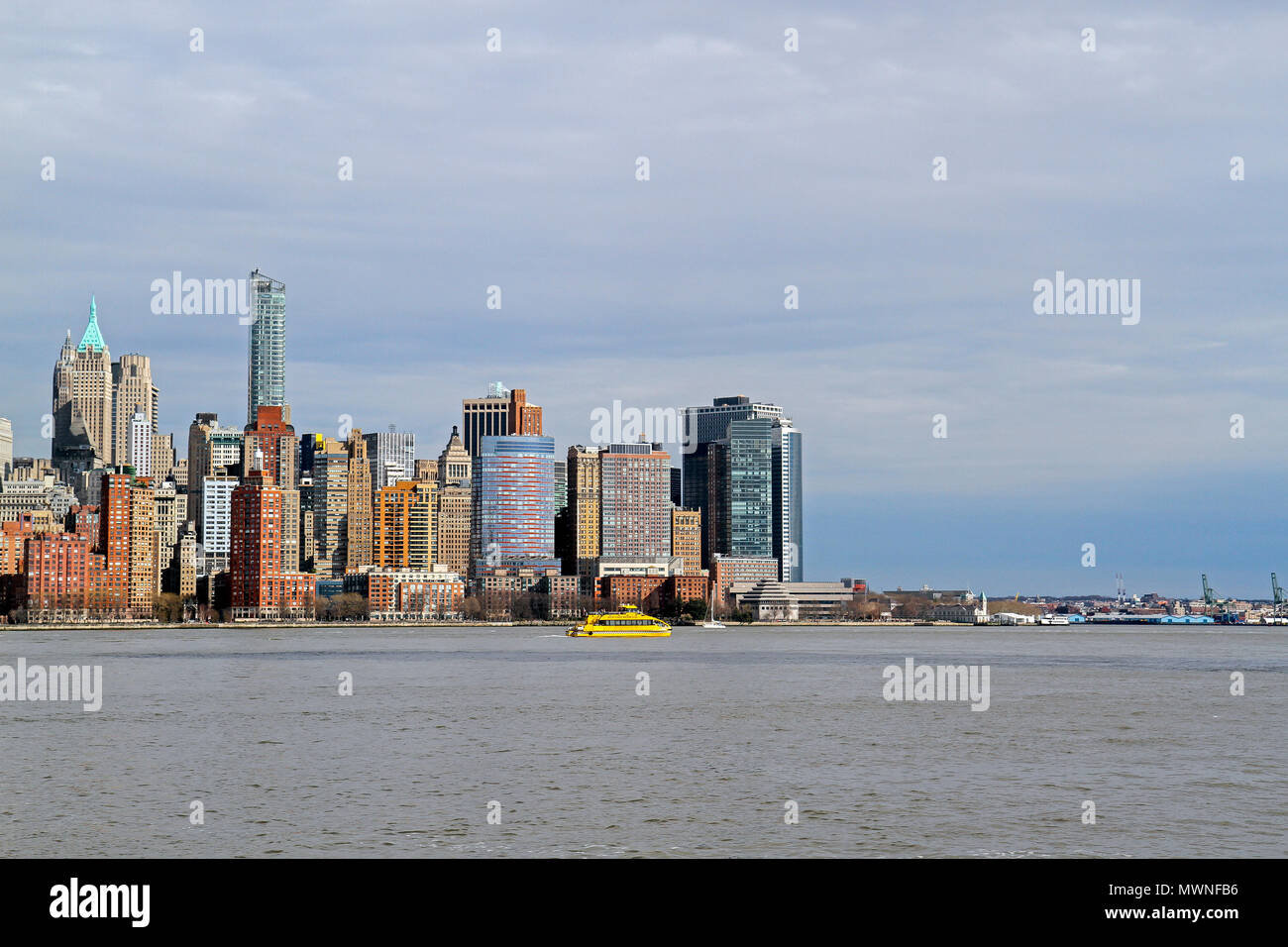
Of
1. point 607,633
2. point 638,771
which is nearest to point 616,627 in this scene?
point 607,633

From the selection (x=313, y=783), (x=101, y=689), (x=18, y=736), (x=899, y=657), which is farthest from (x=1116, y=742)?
(x=899, y=657)

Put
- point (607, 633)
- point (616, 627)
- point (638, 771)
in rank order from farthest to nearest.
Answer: point (616, 627) < point (607, 633) < point (638, 771)

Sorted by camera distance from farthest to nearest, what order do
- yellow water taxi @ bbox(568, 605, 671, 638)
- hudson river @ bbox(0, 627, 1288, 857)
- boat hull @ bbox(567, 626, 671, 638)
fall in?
boat hull @ bbox(567, 626, 671, 638)
yellow water taxi @ bbox(568, 605, 671, 638)
hudson river @ bbox(0, 627, 1288, 857)

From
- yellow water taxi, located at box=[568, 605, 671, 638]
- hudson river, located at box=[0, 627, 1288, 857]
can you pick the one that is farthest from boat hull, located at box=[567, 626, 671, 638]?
hudson river, located at box=[0, 627, 1288, 857]

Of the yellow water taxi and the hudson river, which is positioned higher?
the hudson river

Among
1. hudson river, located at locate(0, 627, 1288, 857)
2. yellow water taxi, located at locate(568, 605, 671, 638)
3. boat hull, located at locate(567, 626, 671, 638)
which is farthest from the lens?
boat hull, located at locate(567, 626, 671, 638)

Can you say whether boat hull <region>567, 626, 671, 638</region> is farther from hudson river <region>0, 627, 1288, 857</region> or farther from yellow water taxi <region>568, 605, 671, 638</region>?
hudson river <region>0, 627, 1288, 857</region>

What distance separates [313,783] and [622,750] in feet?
38.7

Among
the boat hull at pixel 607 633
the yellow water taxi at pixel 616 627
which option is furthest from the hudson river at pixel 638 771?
the boat hull at pixel 607 633

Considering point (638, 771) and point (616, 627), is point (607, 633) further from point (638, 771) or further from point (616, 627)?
point (638, 771)

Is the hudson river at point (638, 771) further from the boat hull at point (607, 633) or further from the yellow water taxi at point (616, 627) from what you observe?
the boat hull at point (607, 633)

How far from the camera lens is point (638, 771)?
40812 millimetres

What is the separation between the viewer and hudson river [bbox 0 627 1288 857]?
29453 mm

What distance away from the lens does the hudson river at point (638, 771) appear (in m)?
29.5
